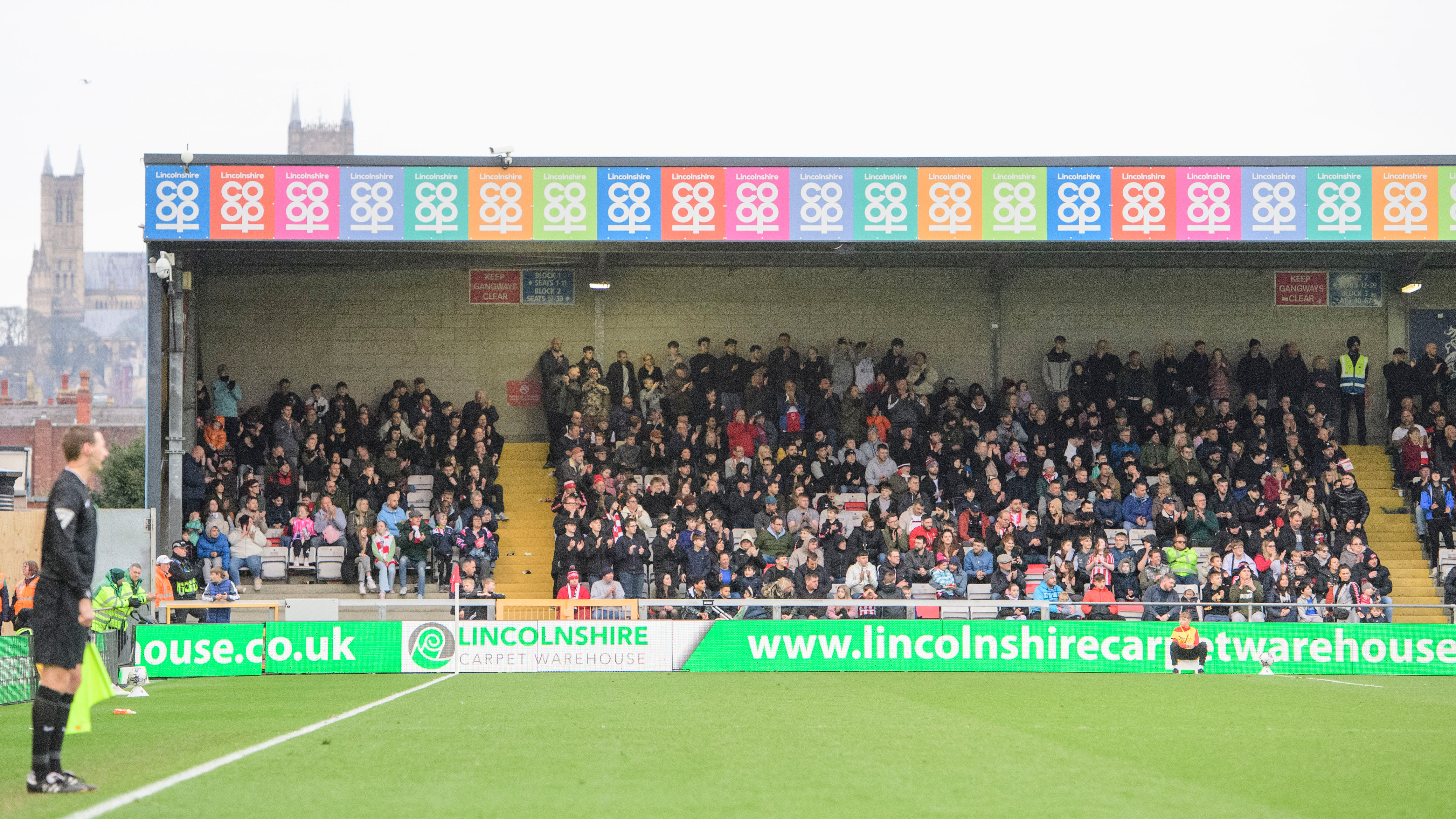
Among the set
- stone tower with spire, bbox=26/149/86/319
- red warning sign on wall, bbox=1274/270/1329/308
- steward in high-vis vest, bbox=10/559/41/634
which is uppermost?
stone tower with spire, bbox=26/149/86/319

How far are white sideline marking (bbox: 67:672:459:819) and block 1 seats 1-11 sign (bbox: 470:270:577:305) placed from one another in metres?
16.0

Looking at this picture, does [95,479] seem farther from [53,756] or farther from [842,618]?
[53,756]

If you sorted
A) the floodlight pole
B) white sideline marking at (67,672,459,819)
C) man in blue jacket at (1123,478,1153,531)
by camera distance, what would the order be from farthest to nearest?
the floodlight pole < man in blue jacket at (1123,478,1153,531) < white sideline marking at (67,672,459,819)

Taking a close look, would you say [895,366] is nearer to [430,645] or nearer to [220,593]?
[430,645]

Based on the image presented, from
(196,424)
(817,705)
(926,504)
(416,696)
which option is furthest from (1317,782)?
(196,424)

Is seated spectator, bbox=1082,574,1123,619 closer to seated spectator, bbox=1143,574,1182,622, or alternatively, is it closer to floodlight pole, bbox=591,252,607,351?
seated spectator, bbox=1143,574,1182,622

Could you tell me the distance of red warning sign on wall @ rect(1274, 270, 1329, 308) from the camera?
2862 centimetres

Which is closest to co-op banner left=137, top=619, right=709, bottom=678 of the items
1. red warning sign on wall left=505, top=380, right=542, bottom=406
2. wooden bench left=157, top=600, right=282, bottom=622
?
wooden bench left=157, top=600, right=282, bottom=622

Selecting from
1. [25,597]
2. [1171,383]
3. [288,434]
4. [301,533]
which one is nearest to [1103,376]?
[1171,383]

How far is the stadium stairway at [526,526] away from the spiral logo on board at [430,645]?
11.4 ft

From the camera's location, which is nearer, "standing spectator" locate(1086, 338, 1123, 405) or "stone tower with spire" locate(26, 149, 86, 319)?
"standing spectator" locate(1086, 338, 1123, 405)

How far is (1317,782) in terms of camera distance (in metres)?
8.20

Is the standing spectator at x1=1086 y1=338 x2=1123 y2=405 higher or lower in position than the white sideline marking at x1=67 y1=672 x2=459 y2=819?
higher

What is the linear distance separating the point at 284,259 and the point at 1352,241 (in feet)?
62.2
